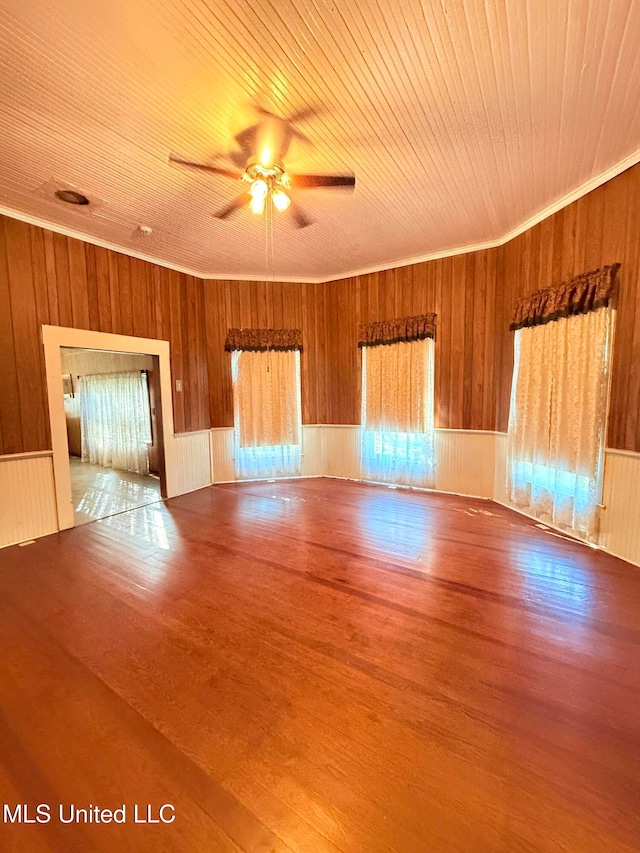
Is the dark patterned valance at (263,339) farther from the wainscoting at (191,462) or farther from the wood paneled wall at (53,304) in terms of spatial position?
the wainscoting at (191,462)

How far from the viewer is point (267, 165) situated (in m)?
2.35

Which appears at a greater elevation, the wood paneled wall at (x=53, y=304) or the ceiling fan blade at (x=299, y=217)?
the ceiling fan blade at (x=299, y=217)

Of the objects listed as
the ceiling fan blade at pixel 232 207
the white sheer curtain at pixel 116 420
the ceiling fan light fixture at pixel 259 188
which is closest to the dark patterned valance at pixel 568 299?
the ceiling fan light fixture at pixel 259 188

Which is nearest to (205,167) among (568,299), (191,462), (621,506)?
(568,299)

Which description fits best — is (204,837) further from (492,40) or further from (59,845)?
(492,40)

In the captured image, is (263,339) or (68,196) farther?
(263,339)

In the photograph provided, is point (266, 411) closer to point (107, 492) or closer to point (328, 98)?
point (107, 492)

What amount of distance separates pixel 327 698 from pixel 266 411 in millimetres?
3894

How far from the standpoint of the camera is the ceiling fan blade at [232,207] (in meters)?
2.81

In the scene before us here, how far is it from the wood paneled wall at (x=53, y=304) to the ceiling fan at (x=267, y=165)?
181 cm

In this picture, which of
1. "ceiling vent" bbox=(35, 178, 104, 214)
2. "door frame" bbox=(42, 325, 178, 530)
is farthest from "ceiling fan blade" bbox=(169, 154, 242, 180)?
"door frame" bbox=(42, 325, 178, 530)

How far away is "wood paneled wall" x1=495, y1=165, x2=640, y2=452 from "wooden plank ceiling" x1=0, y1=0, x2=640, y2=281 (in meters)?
0.19

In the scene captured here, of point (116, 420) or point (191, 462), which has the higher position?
point (116, 420)

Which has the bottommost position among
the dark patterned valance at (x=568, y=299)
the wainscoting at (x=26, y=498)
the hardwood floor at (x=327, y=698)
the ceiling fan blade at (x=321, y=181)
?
the hardwood floor at (x=327, y=698)
